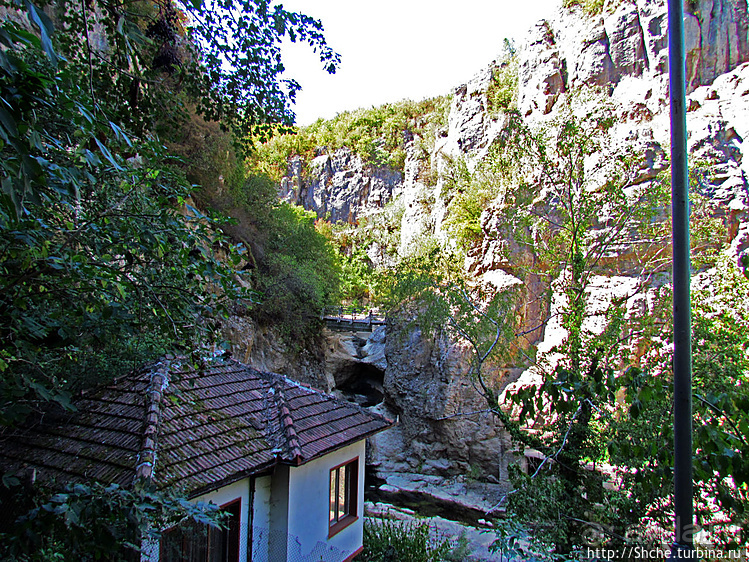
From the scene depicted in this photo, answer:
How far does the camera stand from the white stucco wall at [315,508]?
632 centimetres

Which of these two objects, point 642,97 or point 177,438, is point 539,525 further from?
point 642,97

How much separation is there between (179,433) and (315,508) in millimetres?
2573

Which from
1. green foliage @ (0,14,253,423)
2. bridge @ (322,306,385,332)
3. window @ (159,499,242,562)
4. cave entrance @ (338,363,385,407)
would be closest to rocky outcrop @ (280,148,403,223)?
bridge @ (322,306,385,332)

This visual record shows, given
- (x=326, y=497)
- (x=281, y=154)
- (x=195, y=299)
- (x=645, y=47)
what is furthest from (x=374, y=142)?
(x=195, y=299)

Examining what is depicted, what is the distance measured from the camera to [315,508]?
670 centimetres

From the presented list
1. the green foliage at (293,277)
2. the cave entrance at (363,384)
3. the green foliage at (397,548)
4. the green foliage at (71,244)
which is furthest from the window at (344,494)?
the cave entrance at (363,384)

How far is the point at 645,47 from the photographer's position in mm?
14148

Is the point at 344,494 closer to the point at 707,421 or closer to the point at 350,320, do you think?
the point at 707,421

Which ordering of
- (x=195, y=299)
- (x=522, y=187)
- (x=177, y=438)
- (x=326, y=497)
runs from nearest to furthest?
(x=195, y=299)
(x=177, y=438)
(x=326, y=497)
(x=522, y=187)

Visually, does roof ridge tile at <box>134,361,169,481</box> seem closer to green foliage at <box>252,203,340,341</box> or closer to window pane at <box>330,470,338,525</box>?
window pane at <box>330,470,338,525</box>

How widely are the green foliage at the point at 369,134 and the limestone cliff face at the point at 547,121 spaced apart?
750cm

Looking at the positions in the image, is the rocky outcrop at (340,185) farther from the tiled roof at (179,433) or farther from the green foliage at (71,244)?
the green foliage at (71,244)

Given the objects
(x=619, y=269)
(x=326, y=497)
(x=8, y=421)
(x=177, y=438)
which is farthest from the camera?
(x=619, y=269)

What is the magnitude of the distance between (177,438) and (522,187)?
7.36 m
